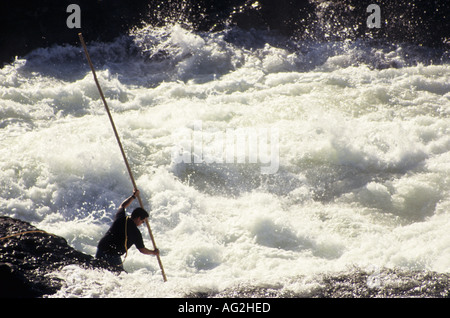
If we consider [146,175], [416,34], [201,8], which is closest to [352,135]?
[146,175]

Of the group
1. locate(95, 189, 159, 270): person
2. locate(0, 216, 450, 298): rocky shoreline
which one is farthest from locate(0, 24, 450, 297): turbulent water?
locate(95, 189, 159, 270): person

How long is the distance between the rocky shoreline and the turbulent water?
4.9 inches

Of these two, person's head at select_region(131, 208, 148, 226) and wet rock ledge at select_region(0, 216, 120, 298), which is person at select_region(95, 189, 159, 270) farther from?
wet rock ledge at select_region(0, 216, 120, 298)

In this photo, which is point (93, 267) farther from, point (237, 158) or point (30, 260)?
point (237, 158)

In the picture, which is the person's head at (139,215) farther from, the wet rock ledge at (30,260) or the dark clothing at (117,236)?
the wet rock ledge at (30,260)

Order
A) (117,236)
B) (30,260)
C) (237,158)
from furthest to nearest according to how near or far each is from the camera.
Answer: (237,158)
(117,236)
(30,260)

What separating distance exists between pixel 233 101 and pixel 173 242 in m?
4.27

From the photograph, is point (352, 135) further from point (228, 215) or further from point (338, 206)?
point (228, 215)

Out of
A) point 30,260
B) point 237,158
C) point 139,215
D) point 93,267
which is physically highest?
point 237,158

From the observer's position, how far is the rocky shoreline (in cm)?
376

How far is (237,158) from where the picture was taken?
7.55m

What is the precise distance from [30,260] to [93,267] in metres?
0.58

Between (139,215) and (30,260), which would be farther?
(139,215)

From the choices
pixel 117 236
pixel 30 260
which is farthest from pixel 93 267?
pixel 30 260
